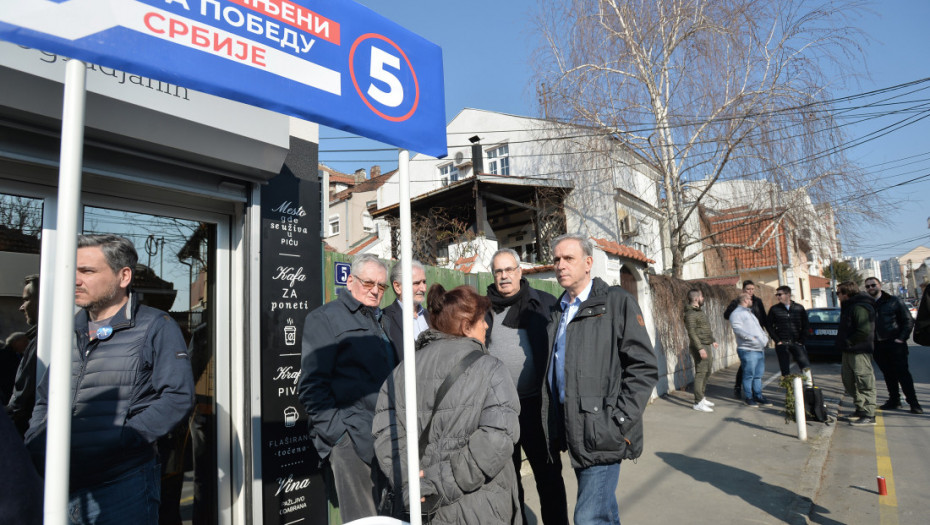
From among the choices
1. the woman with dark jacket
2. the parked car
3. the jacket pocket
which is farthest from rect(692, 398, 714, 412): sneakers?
the parked car

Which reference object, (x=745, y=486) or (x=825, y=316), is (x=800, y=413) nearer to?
(x=745, y=486)

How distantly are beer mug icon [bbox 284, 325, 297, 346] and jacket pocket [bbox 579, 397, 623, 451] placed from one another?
7.16 feet

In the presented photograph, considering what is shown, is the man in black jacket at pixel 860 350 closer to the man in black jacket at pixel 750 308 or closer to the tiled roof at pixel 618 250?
the man in black jacket at pixel 750 308

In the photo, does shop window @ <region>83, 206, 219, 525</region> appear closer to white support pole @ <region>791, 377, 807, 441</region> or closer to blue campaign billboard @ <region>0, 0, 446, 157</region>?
blue campaign billboard @ <region>0, 0, 446, 157</region>

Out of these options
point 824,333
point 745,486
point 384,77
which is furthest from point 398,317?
point 824,333

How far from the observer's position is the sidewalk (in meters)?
4.21

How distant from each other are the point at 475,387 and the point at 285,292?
210 centimetres

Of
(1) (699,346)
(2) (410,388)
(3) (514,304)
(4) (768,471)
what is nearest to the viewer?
(2) (410,388)

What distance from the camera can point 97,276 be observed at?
219 centimetres

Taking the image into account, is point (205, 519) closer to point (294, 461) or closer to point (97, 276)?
point (294, 461)

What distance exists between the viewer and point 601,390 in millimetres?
2635

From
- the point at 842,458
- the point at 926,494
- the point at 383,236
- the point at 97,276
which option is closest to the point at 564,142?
the point at 383,236

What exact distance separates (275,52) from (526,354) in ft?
7.81

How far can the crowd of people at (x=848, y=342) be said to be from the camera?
691 cm
